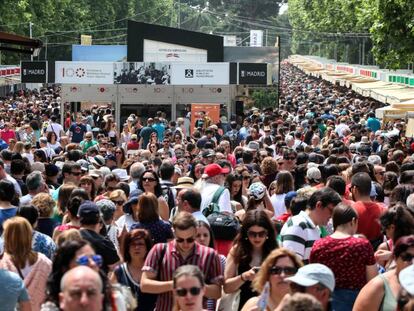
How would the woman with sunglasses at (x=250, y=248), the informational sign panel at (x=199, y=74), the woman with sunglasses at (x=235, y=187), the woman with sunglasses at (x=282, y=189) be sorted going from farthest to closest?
the informational sign panel at (x=199, y=74), the woman with sunglasses at (x=235, y=187), the woman with sunglasses at (x=282, y=189), the woman with sunglasses at (x=250, y=248)

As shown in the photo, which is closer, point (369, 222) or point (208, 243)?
point (208, 243)

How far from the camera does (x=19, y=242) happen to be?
7.84m

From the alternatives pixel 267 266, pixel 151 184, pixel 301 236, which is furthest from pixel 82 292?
pixel 151 184

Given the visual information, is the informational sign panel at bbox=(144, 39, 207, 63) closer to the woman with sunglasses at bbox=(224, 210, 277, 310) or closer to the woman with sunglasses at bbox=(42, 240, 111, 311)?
the woman with sunglasses at bbox=(224, 210, 277, 310)

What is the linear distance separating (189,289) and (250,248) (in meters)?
1.75

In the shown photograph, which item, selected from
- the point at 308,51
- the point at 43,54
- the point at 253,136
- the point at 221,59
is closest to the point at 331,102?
the point at 221,59

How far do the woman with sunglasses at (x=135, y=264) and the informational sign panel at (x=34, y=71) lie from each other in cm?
2527

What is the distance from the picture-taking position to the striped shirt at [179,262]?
7.84 m

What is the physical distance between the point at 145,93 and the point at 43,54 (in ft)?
200

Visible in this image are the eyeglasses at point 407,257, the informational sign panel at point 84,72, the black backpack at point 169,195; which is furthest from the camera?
the informational sign panel at point 84,72

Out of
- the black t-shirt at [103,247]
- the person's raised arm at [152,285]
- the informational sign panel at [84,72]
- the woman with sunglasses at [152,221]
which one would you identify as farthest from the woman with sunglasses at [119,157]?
the informational sign panel at [84,72]

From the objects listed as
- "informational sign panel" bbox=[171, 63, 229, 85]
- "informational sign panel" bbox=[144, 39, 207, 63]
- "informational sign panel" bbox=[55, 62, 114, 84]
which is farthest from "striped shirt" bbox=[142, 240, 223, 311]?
"informational sign panel" bbox=[144, 39, 207, 63]

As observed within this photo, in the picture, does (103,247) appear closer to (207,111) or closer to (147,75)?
(207,111)

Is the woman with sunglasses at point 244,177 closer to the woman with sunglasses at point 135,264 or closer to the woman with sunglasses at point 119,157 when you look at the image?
the woman with sunglasses at point 119,157
